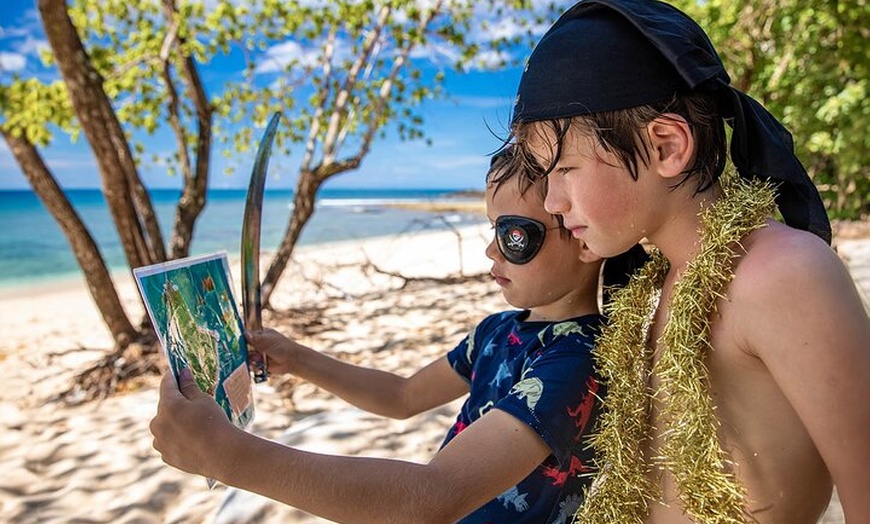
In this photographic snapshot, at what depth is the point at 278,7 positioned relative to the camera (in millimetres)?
6051

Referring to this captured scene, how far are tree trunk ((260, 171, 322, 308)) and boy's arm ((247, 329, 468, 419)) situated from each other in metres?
4.41

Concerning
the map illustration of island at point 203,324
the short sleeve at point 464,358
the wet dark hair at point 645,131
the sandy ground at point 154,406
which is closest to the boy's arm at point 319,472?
the map illustration of island at point 203,324

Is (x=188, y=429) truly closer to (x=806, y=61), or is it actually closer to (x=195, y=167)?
(x=195, y=167)

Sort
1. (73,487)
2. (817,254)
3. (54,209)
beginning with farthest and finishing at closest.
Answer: (54,209) → (73,487) → (817,254)

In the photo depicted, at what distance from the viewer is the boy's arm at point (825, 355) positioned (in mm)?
916

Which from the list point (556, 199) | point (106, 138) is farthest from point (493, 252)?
point (106, 138)

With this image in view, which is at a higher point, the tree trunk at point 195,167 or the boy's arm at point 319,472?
the tree trunk at point 195,167

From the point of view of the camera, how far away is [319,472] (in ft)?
3.35

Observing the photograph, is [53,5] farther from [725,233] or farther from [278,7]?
[725,233]

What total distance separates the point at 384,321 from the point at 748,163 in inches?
226

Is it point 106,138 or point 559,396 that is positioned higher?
point 106,138

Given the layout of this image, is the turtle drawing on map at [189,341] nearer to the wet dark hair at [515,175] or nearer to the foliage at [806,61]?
the wet dark hair at [515,175]

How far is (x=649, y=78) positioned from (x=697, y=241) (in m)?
0.29

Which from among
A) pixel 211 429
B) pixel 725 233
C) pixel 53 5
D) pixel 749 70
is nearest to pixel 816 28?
pixel 749 70
